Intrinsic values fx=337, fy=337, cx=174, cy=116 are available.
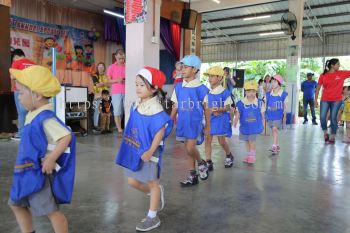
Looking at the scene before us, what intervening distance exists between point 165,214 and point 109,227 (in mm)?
415

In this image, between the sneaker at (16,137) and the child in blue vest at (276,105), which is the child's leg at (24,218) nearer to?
the child in blue vest at (276,105)

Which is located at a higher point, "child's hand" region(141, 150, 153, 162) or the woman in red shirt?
the woman in red shirt

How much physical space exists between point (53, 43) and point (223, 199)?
337 inches

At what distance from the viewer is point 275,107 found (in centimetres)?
501

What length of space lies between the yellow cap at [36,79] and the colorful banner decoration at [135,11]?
14.8 feet

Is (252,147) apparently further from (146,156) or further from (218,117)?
(146,156)

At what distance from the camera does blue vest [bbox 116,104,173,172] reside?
2045 mm

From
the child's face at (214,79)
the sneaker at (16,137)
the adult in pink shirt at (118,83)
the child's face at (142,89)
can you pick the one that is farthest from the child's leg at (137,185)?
the sneaker at (16,137)

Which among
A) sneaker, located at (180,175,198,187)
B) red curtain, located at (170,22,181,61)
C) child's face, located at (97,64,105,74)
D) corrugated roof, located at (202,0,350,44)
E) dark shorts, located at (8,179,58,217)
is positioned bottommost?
sneaker, located at (180,175,198,187)

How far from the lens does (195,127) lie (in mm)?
2912

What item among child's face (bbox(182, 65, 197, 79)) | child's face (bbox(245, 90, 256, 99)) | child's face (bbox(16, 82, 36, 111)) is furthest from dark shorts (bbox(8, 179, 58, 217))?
child's face (bbox(245, 90, 256, 99))

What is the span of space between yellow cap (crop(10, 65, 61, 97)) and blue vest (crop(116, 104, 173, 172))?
2.09 ft

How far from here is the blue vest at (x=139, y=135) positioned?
204cm

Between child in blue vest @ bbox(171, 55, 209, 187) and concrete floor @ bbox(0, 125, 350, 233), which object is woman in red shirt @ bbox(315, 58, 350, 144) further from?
child in blue vest @ bbox(171, 55, 209, 187)
